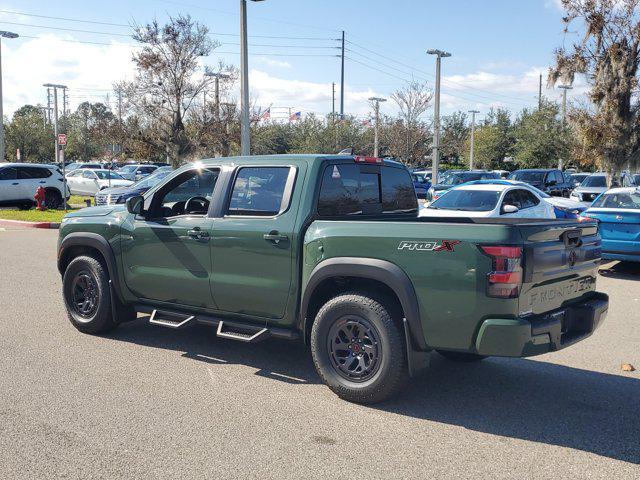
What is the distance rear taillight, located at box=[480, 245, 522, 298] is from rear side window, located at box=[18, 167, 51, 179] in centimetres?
2250

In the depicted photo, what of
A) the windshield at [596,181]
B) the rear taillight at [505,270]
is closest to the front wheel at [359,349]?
the rear taillight at [505,270]

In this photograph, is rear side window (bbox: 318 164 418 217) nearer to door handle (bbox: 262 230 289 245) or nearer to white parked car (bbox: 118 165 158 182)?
door handle (bbox: 262 230 289 245)

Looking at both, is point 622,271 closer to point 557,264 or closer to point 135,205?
point 557,264

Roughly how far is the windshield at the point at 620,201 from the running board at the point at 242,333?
8.33 metres

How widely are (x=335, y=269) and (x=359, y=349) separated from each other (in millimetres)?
640

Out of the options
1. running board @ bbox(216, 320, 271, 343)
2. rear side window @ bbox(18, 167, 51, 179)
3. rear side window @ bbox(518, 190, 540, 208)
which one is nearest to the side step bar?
running board @ bbox(216, 320, 271, 343)

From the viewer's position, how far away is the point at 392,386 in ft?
15.6

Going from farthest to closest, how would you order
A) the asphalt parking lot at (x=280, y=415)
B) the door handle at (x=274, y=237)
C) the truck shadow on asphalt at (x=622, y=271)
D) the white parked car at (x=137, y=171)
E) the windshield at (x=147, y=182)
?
1. the white parked car at (x=137, y=171)
2. the windshield at (x=147, y=182)
3. the truck shadow on asphalt at (x=622, y=271)
4. the door handle at (x=274, y=237)
5. the asphalt parking lot at (x=280, y=415)

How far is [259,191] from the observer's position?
5.63 meters

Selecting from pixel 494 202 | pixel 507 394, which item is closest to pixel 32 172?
pixel 494 202

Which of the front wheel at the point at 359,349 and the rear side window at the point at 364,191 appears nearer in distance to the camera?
the front wheel at the point at 359,349

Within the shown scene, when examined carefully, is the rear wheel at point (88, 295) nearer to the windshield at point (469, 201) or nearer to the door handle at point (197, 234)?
the door handle at point (197, 234)

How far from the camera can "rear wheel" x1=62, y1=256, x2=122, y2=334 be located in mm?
6590

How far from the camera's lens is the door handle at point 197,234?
225 inches
